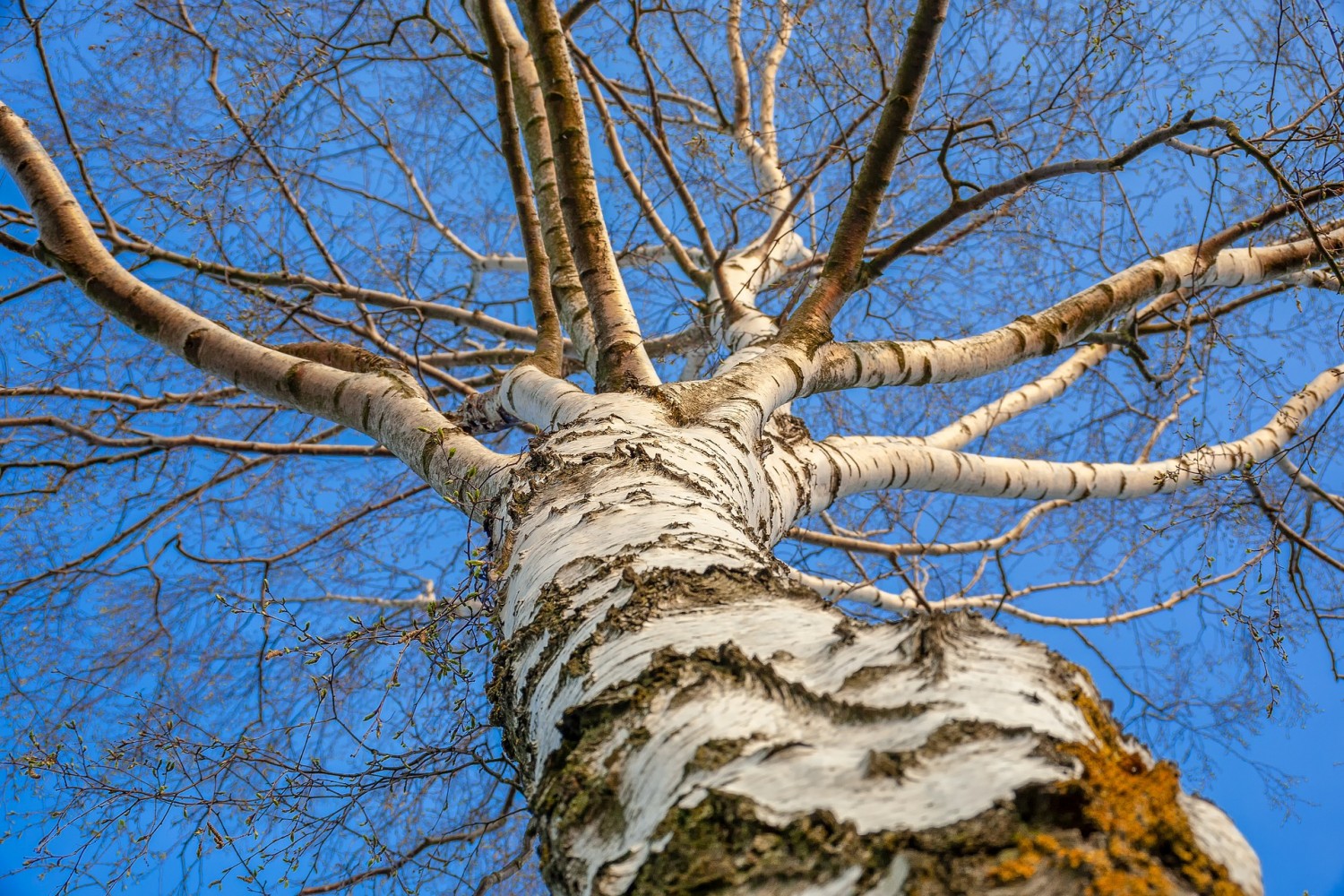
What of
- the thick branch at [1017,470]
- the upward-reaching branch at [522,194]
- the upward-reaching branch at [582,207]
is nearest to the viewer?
the upward-reaching branch at [582,207]

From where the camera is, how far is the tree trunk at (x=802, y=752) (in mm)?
524

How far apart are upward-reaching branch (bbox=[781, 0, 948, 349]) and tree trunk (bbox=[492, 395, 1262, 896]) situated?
1.36 metres

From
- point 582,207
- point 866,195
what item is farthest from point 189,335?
point 866,195

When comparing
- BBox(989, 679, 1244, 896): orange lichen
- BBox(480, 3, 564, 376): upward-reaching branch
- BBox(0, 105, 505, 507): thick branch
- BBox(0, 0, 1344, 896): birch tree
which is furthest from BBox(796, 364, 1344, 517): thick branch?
BBox(989, 679, 1244, 896): orange lichen

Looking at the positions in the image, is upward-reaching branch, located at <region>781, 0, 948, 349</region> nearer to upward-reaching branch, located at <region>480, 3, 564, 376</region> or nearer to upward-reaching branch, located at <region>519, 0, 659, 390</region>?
upward-reaching branch, located at <region>519, 0, 659, 390</region>

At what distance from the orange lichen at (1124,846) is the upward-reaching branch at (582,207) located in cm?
175

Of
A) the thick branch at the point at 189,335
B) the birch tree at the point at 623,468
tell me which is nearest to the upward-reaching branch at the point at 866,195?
the birch tree at the point at 623,468

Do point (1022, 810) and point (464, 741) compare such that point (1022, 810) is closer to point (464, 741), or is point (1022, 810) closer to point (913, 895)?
point (913, 895)

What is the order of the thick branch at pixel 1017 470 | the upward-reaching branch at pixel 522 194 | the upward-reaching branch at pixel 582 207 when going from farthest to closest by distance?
the upward-reaching branch at pixel 522 194, the thick branch at pixel 1017 470, the upward-reaching branch at pixel 582 207

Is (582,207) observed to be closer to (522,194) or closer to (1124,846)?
(522,194)

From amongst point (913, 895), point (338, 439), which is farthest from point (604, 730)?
point (338, 439)

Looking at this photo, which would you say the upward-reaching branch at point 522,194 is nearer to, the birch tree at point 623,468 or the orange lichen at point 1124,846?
the birch tree at point 623,468

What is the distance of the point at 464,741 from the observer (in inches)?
76.9

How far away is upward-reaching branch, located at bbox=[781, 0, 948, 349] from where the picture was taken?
7.42ft
